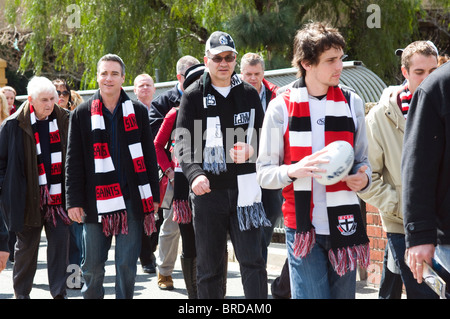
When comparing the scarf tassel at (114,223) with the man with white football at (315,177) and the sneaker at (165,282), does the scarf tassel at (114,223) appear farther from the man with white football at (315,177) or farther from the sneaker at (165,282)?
the sneaker at (165,282)

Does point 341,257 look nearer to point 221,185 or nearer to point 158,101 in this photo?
point 221,185

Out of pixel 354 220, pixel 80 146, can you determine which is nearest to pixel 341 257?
pixel 354 220

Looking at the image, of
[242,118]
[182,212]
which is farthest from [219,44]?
[182,212]

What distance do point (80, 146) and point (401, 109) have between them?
2.34 meters

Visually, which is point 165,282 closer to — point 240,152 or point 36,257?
point 36,257

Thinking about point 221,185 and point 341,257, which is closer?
point 341,257

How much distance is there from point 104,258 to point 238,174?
1.21 m

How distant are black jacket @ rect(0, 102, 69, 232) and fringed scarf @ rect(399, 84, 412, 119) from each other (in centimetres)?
340

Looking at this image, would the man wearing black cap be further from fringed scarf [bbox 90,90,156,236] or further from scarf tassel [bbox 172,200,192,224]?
scarf tassel [bbox 172,200,192,224]

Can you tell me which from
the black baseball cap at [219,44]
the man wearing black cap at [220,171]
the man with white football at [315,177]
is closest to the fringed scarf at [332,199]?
the man with white football at [315,177]

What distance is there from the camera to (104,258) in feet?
18.8

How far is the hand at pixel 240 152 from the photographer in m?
5.14

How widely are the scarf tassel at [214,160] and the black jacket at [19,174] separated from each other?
218cm

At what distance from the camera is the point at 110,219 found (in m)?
5.63
